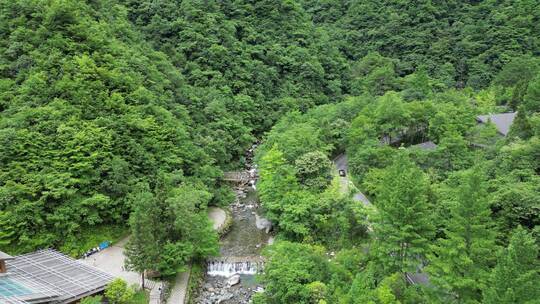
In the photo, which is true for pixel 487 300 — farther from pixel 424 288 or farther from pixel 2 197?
pixel 2 197

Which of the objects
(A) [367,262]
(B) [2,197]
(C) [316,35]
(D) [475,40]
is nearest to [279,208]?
(A) [367,262]

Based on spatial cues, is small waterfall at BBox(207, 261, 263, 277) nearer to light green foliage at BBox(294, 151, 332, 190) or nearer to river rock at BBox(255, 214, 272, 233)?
river rock at BBox(255, 214, 272, 233)

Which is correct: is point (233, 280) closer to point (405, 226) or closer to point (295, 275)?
point (295, 275)

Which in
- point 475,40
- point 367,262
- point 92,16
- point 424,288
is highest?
point 92,16

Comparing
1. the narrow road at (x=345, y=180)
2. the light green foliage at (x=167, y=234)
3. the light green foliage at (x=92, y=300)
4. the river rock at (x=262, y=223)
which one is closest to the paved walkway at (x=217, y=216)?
the river rock at (x=262, y=223)

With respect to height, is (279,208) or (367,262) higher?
(367,262)

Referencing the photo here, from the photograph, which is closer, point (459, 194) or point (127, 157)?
point (459, 194)
